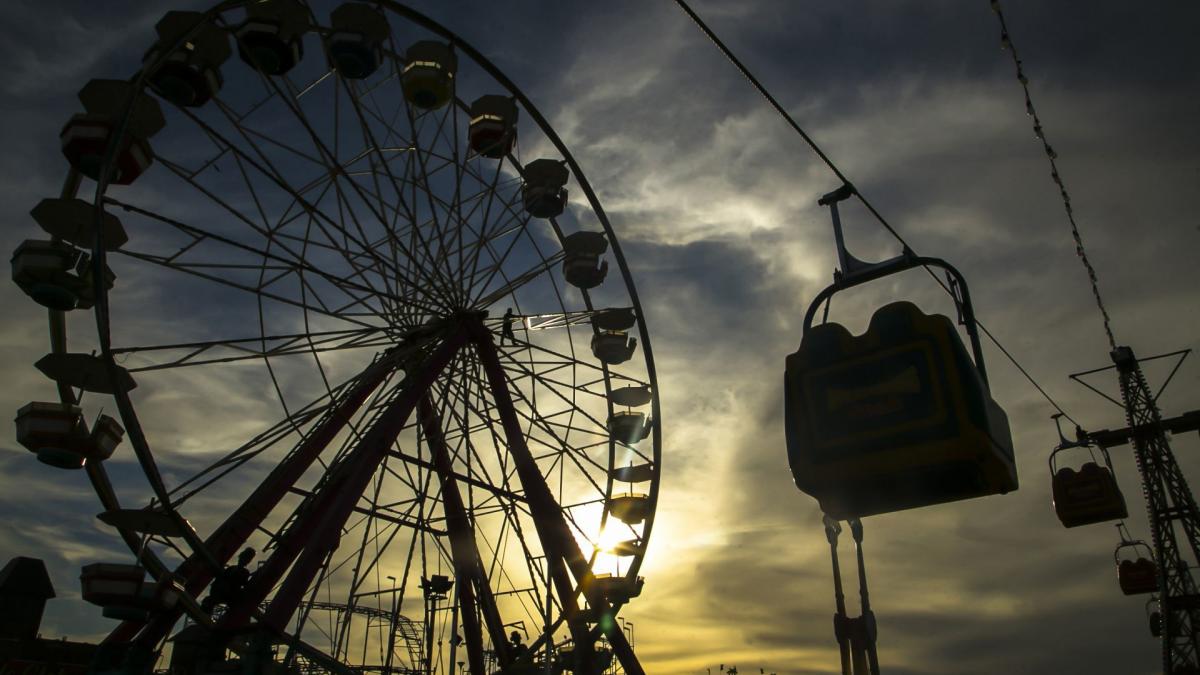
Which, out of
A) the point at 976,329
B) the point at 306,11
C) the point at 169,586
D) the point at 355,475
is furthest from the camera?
the point at 306,11

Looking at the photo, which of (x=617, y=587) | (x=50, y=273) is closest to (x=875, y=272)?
(x=617, y=587)

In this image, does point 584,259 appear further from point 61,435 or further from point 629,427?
point 61,435

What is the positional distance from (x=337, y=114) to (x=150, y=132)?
3389 mm

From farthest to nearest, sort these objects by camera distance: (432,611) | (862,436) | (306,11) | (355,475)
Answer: (432,611), (306,11), (355,475), (862,436)

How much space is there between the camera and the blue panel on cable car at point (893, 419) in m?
4.14

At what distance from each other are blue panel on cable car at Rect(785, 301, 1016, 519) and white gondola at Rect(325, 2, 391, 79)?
1377 centimetres

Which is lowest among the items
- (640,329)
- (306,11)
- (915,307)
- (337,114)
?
(915,307)

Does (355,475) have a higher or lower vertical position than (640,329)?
lower

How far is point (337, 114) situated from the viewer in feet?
53.6

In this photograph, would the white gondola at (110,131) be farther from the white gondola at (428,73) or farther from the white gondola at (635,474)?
the white gondola at (635,474)

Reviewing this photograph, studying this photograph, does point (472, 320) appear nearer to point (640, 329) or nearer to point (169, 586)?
point (640, 329)

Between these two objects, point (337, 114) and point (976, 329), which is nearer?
point (976, 329)

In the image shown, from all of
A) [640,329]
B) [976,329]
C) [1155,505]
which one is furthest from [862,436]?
[1155,505]

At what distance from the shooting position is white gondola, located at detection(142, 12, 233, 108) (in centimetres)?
1427
